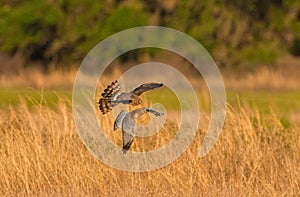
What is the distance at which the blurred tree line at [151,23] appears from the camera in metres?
27.6

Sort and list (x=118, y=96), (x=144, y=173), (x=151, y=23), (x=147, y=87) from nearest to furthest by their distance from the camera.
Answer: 1. (x=147, y=87)
2. (x=118, y=96)
3. (x=144, y=173)
4. (x=151, y=23)

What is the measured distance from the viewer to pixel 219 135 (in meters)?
10.1

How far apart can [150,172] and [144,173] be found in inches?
2.3

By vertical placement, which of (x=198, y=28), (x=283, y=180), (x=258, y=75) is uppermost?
(x=198, y=28)

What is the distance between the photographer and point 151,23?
94.8 ft

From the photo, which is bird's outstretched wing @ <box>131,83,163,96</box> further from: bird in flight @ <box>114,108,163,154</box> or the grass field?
the grass field

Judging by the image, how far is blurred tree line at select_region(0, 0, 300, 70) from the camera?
27.6 metres

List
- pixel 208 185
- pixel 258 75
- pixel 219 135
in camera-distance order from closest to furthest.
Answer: pixel 208 185
pixel 219 135
pixel 258 75

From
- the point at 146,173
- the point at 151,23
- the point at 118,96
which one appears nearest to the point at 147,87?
the point at 118,96

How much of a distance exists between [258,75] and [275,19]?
8.70ft

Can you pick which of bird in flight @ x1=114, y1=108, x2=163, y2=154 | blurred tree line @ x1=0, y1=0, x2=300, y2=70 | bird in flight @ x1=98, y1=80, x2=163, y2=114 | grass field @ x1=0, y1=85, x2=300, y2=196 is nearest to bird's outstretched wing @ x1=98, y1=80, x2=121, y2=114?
bird in flight @ x1=98, y1=80, x2=163, y2=114

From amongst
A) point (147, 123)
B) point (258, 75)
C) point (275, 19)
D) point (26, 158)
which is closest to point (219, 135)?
point (147, 123)

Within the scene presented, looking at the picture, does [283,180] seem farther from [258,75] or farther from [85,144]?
[258,75]

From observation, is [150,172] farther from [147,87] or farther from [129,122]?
[147,87]
